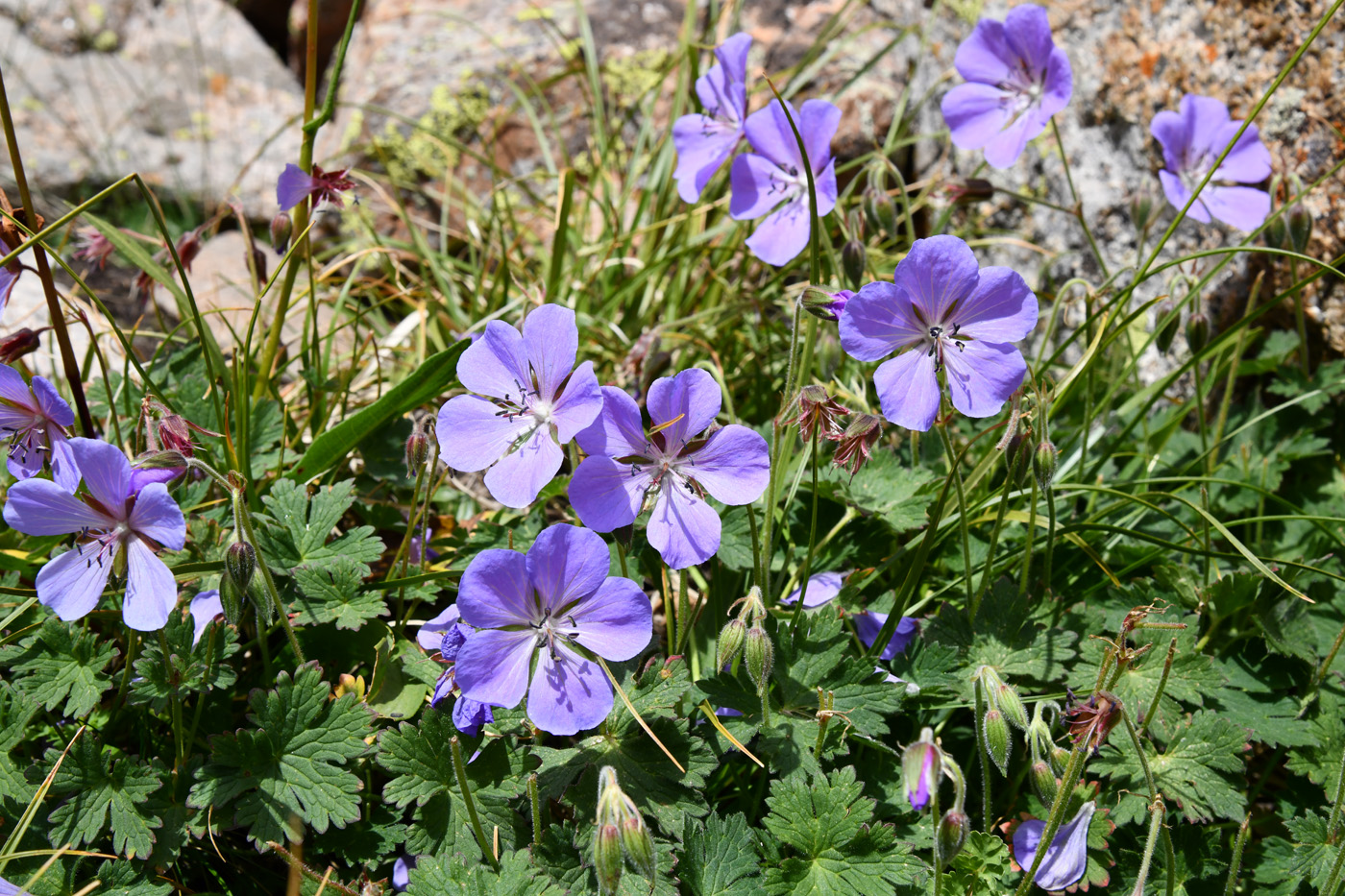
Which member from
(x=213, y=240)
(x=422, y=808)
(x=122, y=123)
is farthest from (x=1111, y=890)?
(x=122, y=123)

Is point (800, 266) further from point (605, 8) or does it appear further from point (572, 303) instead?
point (605, 8)

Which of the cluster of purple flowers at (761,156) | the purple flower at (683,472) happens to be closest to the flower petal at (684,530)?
the purple flower at (683,472)

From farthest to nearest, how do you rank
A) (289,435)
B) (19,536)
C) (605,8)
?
(605,8) < (289,435) < (19,536)

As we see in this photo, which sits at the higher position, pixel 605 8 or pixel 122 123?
pixel 605 8

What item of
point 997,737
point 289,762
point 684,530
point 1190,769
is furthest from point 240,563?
point 1190,769

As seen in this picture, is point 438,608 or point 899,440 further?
point 899,440

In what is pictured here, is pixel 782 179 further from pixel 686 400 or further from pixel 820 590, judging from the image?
pixel 820 590
